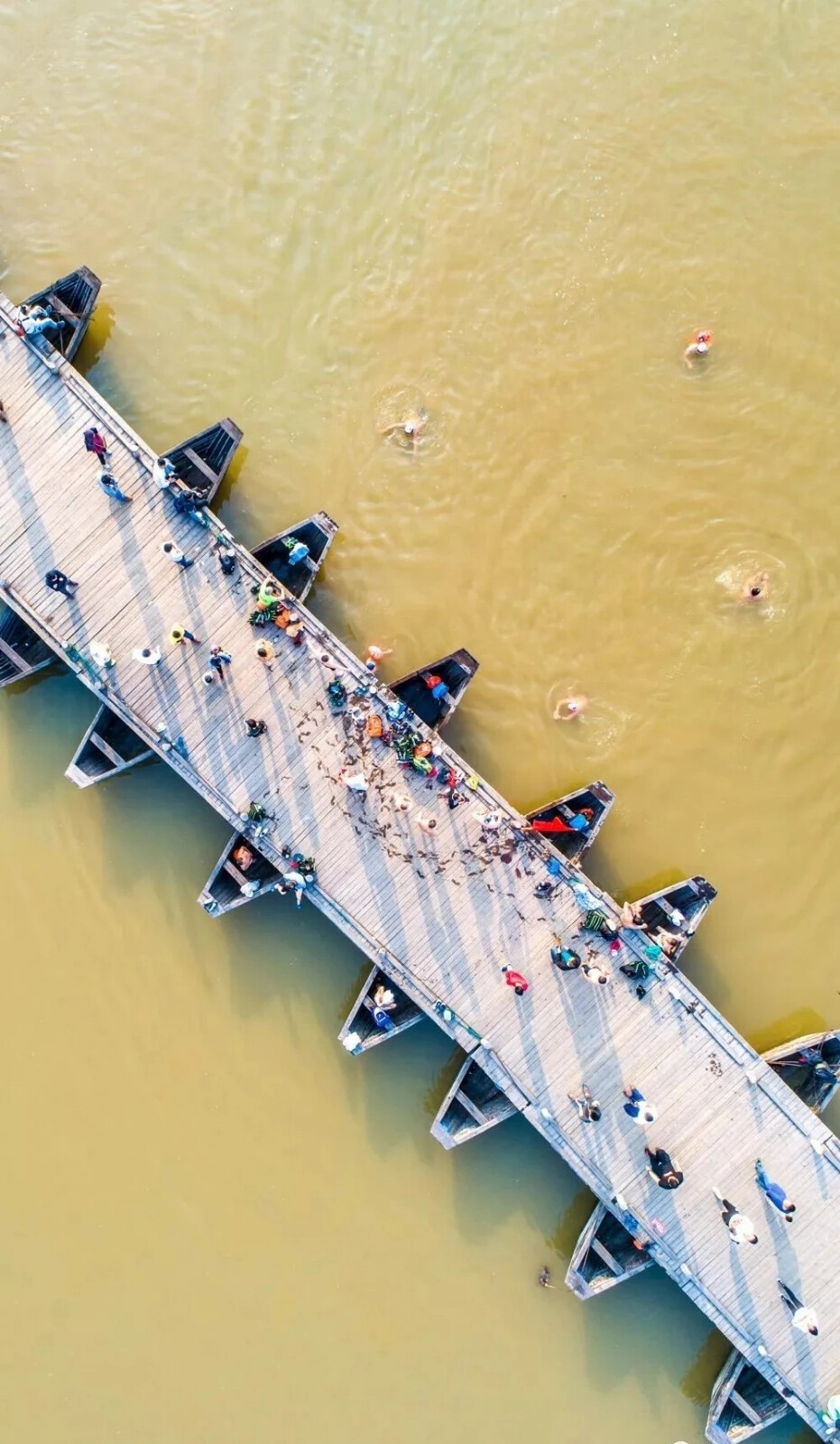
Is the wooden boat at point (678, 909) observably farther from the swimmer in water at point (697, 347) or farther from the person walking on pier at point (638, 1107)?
the swimmer in water at point (697, 347)

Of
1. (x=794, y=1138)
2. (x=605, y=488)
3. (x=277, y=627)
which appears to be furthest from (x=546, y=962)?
(x=605, y=488)

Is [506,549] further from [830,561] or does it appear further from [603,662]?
[830,561]

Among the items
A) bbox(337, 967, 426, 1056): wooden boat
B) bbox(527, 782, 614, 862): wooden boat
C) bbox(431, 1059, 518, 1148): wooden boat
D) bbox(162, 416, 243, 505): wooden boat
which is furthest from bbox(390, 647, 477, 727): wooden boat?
bbox(431, 1059, 518, 1148): wooden boat

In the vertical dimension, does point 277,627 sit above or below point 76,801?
above

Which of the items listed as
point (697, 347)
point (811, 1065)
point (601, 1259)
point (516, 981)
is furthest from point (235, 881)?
point (697, 347)

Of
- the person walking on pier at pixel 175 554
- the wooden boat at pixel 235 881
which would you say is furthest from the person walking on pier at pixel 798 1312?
the person walking on pier at pixel 175 554

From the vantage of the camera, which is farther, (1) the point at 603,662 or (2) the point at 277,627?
(1) the point at 603,662

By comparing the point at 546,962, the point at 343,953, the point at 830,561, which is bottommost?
the point at 343,953
